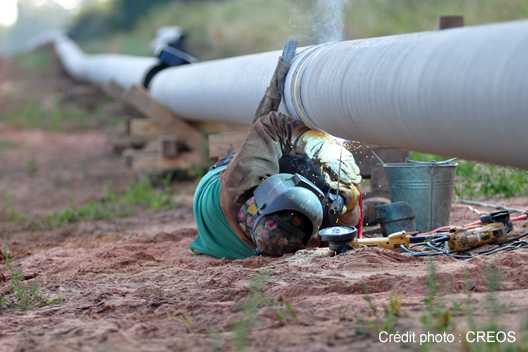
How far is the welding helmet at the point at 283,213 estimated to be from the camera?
318cm

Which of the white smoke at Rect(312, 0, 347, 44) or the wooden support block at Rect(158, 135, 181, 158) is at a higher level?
the white smoke at Rect(312, 0, 347, 44)

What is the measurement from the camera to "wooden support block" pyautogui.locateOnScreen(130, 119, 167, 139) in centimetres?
779

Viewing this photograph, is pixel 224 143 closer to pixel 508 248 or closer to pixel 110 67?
pixel 508 248

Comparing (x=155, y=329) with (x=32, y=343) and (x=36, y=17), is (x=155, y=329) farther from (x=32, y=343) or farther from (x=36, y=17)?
(x=36, y=17)

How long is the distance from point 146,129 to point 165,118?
0.51 metres

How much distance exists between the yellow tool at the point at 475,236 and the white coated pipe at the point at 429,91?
88cm

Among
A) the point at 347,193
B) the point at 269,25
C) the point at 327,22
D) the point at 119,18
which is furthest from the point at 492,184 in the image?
the point at 119,18

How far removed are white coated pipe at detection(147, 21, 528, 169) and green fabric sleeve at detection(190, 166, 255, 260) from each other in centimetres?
78

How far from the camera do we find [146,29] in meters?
27.4

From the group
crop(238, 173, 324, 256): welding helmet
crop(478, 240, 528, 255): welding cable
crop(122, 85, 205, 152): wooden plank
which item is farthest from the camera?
crop(122, 85, 205, 152): wooden plank

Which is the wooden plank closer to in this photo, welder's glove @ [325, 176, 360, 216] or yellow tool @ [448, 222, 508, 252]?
welder's glove @ [325, 176, 360, 216]

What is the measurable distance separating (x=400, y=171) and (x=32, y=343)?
2832 millimetres

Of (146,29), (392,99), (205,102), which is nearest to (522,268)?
(392,99)

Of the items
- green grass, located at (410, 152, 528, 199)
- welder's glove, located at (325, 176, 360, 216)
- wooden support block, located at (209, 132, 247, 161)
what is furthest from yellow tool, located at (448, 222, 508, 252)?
wooden support block, located at (209, 132, 247, 161)
